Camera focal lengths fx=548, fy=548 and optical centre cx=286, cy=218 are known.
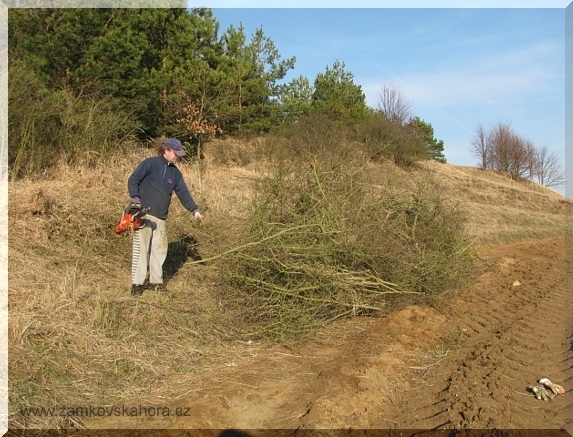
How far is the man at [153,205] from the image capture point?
662cm

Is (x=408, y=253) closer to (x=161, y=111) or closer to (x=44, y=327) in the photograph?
(x=44, y=327)

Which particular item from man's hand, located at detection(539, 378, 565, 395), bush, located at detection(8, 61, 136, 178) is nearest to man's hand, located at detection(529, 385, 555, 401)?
man's hand, located at detection(539, 378, 565, 395)

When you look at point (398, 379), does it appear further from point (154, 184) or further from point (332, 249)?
point (154, 184)

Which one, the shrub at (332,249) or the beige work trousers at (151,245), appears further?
the beige work trousers at (151,245)

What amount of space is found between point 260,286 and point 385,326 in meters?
1.61

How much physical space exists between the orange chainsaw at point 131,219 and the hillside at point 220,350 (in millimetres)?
808

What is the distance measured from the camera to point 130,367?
4.88 metres

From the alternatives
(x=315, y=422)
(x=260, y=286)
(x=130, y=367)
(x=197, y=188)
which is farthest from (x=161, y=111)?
(x=315, y=422)

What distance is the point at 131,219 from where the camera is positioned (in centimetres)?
639

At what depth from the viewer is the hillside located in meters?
4.27

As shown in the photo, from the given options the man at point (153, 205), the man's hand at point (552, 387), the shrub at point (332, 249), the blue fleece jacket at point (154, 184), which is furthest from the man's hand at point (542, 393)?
the blue fleece jacket at point (154, 184)

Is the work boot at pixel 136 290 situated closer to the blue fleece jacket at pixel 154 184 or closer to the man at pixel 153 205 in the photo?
the man at pixel 153 205

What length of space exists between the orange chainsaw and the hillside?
81 centimetres

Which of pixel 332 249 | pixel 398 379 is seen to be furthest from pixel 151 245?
pixel 398 379
